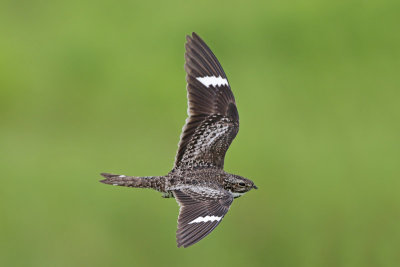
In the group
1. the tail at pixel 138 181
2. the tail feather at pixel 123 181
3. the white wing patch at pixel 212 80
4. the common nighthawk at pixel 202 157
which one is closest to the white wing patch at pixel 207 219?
the common nighthawk at pixel 202 157

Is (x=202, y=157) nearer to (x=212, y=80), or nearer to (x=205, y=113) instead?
(x=205, y=113)

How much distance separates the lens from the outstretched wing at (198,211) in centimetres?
340

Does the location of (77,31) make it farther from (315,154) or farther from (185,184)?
(185,184)

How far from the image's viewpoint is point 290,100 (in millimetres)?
7668

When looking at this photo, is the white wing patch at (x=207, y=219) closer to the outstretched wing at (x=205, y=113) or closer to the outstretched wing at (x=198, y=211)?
the outstretched wing at (x=198, y=211)

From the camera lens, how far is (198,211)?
11.8 feet

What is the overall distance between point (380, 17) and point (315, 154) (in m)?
2.44

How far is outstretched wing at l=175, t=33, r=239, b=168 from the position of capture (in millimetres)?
4016

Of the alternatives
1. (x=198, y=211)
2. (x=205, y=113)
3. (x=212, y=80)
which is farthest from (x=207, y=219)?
(x=212, y=80)

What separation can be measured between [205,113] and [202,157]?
23 cm

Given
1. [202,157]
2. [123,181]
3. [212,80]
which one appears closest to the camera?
[123,181]

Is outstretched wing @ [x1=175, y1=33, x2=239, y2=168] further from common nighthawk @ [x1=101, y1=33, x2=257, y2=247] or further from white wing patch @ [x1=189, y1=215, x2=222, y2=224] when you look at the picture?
white wing patch @ [x1=189, y1=215, x2=222, y2=224]

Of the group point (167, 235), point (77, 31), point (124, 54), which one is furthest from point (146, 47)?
point (167, 235)

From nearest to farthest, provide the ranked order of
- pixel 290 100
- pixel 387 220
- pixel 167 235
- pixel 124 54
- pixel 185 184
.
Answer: pixel 185 184 → pixel 167 235 → pixel 387 220 → pixel 290 100 → pixel 124 54
